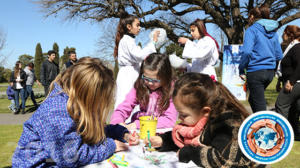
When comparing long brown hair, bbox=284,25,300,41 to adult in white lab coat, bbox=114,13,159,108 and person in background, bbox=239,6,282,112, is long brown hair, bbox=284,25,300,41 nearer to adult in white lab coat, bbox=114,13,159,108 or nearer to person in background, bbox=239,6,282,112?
person in background, bbox=239,6,282,112

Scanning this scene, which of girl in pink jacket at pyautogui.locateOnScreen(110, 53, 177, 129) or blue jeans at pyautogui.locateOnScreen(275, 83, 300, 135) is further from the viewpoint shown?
blue jeans at pyautogui.locateOnScreen(275, 83, 300, 135)

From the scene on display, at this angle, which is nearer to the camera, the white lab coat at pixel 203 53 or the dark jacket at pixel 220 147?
the dark jacket at pixel 220 147

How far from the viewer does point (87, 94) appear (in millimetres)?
1449

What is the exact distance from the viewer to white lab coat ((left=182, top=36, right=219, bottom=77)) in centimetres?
354

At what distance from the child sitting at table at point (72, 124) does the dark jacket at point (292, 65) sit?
125 inches

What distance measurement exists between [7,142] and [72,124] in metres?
3.57

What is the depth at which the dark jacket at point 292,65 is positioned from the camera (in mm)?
3719

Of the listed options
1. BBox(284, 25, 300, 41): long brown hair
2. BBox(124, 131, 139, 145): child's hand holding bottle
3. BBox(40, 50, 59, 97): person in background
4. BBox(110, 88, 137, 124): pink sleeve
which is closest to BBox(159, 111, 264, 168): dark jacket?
BBox(124, 131, 139, 145): child's hand holding bottle

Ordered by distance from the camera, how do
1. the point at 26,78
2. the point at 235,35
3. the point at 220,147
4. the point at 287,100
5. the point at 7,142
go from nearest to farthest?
the point at 220,147 < the point at 287,100 < the point at 7,142 < the point at 26,78 < the point at 235,35

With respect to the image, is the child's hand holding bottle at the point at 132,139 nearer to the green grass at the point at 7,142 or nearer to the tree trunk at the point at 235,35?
the green grass at the point at 7,142

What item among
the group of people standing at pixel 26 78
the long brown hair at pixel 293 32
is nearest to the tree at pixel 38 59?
the group of people standing at pixel 26 78

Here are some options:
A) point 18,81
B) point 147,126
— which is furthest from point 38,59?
point 147,126

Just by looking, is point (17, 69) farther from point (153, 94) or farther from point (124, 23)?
Answer: point (153, 94)

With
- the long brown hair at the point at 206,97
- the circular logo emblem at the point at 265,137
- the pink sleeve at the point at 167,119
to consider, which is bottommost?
the pink sleeve at the point at 167,119
